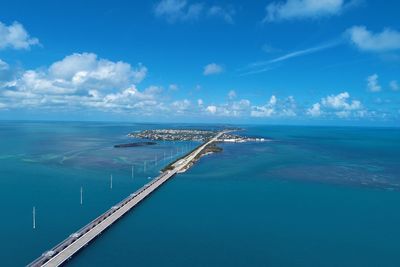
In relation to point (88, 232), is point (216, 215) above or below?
below

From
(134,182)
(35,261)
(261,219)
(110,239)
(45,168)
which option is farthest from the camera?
(45,168)

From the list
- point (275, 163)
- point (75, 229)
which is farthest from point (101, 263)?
point (275, 163)

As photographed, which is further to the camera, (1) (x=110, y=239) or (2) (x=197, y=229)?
(2) (x=197, y=229)

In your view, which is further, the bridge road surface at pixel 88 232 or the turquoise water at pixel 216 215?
the turquoise water at pixel 216 215

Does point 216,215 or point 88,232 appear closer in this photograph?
point 88,232

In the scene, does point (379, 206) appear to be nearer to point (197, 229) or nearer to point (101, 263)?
point (197, 229)

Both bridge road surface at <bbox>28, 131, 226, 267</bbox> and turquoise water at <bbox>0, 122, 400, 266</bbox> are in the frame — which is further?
turquoise water at <bbox>0, 122, 400, 266</bbox>

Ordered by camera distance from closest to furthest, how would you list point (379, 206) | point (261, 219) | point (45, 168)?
1. point (261, 219)
2. point (379, 206)
3. point (45, 168)
